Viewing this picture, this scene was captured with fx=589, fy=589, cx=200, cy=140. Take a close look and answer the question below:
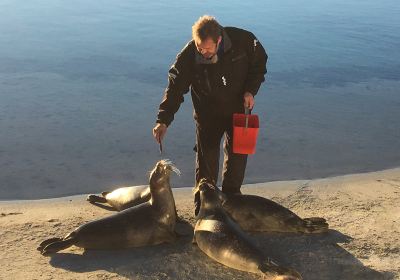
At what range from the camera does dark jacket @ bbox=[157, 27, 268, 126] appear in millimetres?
4430

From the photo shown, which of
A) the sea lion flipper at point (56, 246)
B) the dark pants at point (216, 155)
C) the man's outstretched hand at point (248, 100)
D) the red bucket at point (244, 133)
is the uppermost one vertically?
the man's outstretched hand at point (248, 100)

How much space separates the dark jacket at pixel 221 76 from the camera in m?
4.43

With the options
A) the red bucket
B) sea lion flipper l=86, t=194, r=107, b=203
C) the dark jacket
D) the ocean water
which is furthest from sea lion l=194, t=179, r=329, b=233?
the ocean water

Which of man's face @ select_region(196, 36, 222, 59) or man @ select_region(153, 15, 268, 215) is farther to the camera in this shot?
man @ select_region(153, 15, 268, 215)

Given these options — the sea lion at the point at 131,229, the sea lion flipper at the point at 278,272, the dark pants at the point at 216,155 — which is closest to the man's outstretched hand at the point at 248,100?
the dark pants at the point at 216,155

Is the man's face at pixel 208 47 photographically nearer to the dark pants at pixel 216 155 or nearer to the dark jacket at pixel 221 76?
the dark jacket at pixel 221 76

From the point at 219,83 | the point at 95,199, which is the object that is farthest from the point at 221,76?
the point at 95,199

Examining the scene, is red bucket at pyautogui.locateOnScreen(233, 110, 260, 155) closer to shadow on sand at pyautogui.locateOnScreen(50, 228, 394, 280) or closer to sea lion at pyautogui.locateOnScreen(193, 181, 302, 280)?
sea lion at pyautogui.locateOnScreen(193, 181, 302, 280)

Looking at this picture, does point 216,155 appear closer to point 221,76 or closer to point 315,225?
point 221,76

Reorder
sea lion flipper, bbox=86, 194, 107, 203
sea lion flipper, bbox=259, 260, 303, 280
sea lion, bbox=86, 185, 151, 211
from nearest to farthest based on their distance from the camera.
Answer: sea lion flipper, bbox=259, 260, 303, 280 → sea lion, bbox=86, 185, 151, 211 → sea lion flipper, bbox=86, 194, 107, 203

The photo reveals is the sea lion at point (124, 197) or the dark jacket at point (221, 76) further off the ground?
the dark jacket at point (221, 76)

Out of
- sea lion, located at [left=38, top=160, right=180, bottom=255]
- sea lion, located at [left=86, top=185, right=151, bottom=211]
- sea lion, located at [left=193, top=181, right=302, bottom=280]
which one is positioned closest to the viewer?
sea lion, located at [left=193, top=181, right=302, bottom=280]

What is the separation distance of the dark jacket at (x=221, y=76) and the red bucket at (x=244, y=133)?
18cm

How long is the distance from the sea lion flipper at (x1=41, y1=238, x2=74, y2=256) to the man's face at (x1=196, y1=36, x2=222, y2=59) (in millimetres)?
1642
